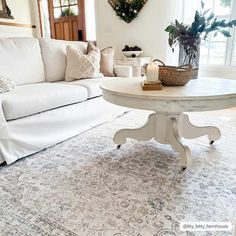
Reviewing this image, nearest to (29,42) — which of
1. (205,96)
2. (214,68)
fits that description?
(205,96)

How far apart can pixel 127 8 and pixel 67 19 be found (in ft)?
4.63

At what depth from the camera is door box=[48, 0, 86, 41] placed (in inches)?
173

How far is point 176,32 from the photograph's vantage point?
1.70 m

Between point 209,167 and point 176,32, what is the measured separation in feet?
3.19

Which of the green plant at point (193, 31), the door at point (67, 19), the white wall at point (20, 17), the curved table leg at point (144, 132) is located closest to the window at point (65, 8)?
the door at point (67, 19)

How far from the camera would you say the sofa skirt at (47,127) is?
1.61 meters

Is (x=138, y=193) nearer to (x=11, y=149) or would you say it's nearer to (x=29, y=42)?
(x=11, y=149)

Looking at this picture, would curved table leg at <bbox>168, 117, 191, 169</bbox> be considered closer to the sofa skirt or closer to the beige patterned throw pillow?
the sofa skirt

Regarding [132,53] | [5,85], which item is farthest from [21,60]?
[132,53]

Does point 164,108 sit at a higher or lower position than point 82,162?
higher

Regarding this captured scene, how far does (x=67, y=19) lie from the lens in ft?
15.0

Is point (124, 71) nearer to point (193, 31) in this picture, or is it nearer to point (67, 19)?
point (193, 31)

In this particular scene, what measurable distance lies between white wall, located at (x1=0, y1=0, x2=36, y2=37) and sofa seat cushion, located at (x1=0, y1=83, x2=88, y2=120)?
3.24 metres

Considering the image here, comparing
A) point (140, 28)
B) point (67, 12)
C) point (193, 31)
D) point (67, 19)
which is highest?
point (67, 12)
